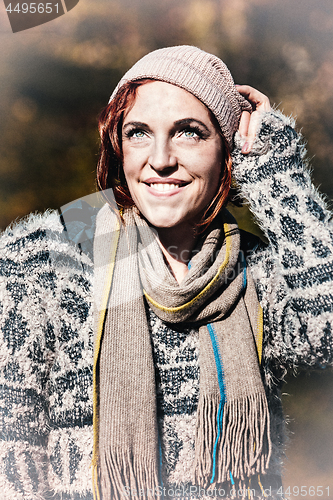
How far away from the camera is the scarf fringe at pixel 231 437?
0.59 metres

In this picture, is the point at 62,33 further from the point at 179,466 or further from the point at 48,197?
the point at 179,466

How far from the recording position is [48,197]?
2.34 ft

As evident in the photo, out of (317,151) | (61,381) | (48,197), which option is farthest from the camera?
(317,151)

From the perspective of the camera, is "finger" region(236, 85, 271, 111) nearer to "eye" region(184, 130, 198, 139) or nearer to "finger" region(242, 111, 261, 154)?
"finger" region(242, 111, 261, 154)

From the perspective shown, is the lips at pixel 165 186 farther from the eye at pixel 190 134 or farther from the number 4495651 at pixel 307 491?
the number 4495651 at pixel 307 491

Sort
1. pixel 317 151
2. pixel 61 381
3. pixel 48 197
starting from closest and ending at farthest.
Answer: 1. pixel 61 381
2. pixel 48 197
3. pixel 317 151

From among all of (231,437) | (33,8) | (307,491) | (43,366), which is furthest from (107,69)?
(307,491)

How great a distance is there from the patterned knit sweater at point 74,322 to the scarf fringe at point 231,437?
0.04 metres

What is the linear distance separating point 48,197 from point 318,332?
2.07 feet

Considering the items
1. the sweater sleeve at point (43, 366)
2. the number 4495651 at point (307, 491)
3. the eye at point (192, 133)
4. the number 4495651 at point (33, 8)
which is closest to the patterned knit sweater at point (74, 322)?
the sweater sleeve at point (43, 366)

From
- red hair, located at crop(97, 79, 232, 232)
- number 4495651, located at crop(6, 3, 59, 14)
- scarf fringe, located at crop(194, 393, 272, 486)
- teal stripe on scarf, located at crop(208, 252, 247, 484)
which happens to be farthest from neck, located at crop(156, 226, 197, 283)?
number 4495651, located at crop(6, 3, 59, 14)

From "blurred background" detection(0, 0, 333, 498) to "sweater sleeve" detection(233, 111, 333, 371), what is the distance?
0.23 m

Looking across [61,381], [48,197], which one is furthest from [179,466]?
[48,197]

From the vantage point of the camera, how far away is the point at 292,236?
623 mm
